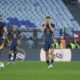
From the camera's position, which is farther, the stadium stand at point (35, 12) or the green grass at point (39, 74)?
the stadium stand at point (35, 12)

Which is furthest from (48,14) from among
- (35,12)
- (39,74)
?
(39,74)

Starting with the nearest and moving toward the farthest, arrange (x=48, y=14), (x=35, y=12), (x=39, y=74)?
(x=39, y=74)
(x=35, y=12)
(x=48, y=14)

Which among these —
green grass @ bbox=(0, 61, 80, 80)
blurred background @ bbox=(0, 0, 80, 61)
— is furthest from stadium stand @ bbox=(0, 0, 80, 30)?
green grass @ bbox=(0, 61, 80, 80)

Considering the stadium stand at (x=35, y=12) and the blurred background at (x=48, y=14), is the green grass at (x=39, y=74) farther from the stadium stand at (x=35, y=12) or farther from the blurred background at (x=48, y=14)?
the stadium stand at (x=35, y=12)

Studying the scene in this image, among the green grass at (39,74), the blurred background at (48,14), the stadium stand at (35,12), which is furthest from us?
the stadium stand at (35,12)

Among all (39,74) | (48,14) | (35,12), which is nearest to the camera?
(39,74)

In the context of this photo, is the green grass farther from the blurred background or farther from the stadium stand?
the stadium stand

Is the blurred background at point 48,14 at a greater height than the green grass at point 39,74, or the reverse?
the blurred background at point 48,14

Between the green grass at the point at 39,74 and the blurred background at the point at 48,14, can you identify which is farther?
the blurred background at the point at 48,14

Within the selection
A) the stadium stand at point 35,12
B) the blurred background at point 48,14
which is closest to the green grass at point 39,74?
the blurred background at point 48,14

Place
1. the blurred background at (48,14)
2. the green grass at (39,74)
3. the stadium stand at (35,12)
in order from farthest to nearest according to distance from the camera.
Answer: the stadium stand at (35,12)
the blurred background at (48,14)
the green grass at (39,74)

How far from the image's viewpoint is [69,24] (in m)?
33.9

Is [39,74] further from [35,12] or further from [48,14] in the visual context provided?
[48,14]

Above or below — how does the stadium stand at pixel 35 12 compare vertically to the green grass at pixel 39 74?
above
